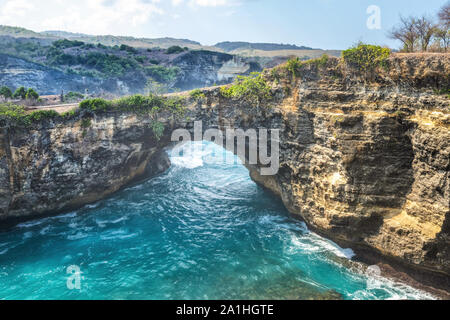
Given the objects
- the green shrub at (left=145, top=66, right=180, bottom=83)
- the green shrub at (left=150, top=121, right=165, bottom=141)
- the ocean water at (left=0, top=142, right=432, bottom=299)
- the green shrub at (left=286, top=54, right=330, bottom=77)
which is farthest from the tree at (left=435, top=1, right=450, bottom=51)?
the green shrub at (left=145, top=66, right=180, bottom=83)

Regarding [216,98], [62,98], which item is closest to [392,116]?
[216,98]

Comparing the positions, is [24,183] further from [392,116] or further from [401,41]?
[401,41]

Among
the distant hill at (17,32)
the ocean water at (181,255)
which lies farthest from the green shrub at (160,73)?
the distant hill at (17,32)

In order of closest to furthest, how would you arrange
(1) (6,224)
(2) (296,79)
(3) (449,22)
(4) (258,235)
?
(3) (449,22) → (2) (296,79) → (4) (258,235) → (1) (6,224)

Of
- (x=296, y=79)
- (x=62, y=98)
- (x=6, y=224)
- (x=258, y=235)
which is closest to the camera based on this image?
(x=296, y=79)

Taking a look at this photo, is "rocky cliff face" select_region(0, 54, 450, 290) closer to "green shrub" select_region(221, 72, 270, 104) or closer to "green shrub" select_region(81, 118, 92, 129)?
"green shrub" select_region(81, 118, 92, 129)

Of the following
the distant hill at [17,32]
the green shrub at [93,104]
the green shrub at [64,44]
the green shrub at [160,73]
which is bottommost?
the green shrub at [93,104]

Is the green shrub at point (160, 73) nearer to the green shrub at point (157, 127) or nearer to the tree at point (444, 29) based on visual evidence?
the green shrub at point (157, 127)
